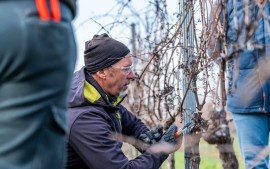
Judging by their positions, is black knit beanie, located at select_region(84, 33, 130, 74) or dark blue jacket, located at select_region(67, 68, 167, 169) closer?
dark blue jacket, located at select_region(67, 68, 167, 169)

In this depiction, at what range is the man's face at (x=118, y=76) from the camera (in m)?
3.19

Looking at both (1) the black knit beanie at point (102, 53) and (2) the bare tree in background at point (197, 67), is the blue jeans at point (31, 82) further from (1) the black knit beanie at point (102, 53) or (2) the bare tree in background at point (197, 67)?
(1) the black knit beanie at point (102, 53)

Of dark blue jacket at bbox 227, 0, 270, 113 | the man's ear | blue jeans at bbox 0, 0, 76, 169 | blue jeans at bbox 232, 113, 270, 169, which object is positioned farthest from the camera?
the man's ear

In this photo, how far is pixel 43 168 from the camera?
1.41 m

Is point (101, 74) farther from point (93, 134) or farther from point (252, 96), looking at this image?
point (252, 96)

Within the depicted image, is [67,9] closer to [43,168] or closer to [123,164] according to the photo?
[43,168]

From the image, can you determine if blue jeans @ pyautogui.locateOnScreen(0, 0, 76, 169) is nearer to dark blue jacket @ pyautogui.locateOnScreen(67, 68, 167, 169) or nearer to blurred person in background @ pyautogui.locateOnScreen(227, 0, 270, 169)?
blurred person in background @ pyautogui.locateOnScreen(227, 0, 270, 169)

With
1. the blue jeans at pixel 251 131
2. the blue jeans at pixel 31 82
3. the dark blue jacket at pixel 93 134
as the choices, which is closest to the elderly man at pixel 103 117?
the dark blue jacket at pixel 93 134

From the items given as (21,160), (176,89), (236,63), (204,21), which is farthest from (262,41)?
(21,160)

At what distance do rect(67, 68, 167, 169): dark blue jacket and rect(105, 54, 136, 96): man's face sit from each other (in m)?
0.09

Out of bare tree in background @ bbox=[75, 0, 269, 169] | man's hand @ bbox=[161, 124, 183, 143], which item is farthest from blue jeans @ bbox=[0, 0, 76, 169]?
man's hand @ bbox=[161, 124, 183, 143]

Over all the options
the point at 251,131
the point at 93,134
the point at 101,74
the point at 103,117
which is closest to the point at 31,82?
the point at 93,134

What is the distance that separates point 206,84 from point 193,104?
390 mm

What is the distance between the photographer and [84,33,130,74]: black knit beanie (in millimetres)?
3199
